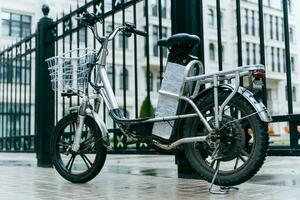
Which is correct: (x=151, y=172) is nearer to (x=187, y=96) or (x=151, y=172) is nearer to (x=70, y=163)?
(x=70, y=163)

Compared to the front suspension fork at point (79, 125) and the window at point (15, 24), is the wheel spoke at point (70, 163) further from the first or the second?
the window at point (15, 24)

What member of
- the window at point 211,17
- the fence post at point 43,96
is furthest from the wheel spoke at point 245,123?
the window at point 211,17

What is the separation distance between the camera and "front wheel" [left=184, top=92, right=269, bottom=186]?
3.29 meters

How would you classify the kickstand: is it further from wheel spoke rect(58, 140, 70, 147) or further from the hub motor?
wheel spoke rect(58, 140, 70, 147)

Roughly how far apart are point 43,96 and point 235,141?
4.41 m

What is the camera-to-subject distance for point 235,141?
133 inches

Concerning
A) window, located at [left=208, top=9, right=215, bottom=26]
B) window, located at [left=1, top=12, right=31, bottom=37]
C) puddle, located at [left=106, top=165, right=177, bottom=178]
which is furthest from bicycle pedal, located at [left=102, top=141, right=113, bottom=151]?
window, located at [left=208, top=9, right=215, bottom=26]

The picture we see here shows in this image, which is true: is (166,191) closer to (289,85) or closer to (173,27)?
(289,85)

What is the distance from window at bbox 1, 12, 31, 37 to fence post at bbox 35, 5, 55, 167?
22011mm

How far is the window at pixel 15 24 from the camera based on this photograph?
93.5 feet

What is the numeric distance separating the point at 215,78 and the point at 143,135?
35.1 inches

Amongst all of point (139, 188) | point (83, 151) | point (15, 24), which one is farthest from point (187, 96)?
point (15, 24)

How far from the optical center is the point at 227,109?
3516 mm

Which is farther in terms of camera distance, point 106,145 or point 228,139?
point 106,145
